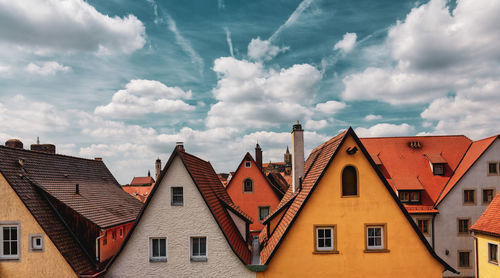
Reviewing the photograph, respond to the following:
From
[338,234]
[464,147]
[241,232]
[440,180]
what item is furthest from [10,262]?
[464,147]

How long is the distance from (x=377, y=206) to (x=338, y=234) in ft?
8.91

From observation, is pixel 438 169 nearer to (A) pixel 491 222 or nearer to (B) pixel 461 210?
(B) pixel 461 210

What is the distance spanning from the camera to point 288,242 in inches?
604

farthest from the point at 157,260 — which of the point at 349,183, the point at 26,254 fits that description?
the point at 349,183

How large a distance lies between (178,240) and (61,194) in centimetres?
862

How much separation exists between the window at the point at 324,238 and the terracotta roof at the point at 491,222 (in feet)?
39.8

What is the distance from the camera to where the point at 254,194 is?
116 feet

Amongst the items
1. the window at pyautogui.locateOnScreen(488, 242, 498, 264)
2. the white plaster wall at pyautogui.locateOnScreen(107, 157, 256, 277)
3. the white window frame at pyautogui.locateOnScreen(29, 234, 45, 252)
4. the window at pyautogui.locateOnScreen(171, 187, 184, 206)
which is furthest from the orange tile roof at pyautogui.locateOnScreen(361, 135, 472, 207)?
the white window frame at pyautogui.locateOnScreen(29, 234, 45, 252)

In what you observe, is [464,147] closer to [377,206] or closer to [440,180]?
[440,180]

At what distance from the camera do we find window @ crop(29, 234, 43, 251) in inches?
587

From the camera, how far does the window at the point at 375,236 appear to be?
1532 cm

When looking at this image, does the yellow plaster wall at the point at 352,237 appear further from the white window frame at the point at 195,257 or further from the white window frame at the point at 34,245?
the white window frame at the point at 34,245

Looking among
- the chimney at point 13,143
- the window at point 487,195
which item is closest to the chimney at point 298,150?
the chimney at point 13,143

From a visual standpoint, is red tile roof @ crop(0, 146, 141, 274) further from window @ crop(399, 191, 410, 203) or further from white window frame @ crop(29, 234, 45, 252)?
window @ crop(399, 191, 410, 203)
